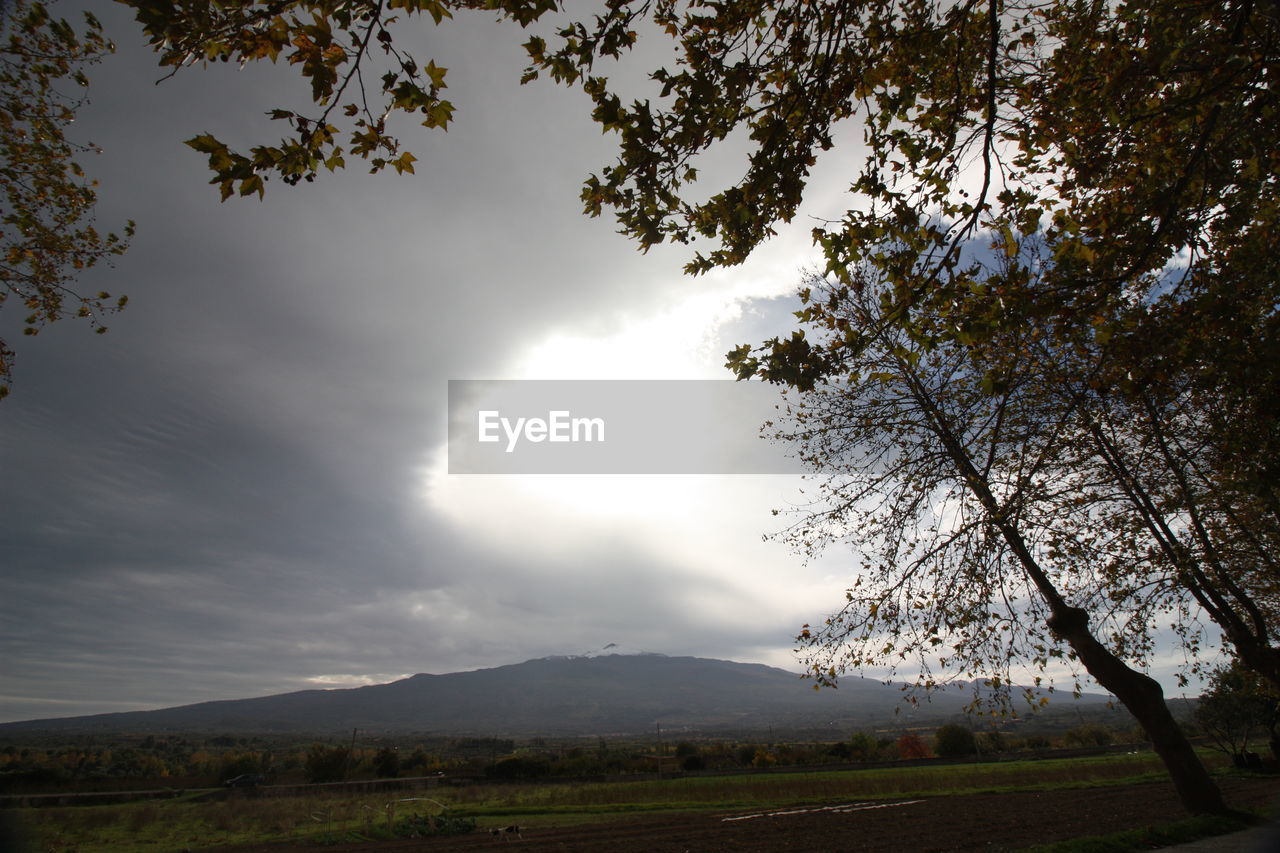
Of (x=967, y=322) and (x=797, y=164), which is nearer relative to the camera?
(x=967, y=322)

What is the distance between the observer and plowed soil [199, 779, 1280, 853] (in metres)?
18.6

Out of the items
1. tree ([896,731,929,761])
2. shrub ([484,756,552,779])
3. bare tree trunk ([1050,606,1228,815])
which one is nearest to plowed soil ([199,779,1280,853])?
bare tree trunk ([1050,606,1228,815])

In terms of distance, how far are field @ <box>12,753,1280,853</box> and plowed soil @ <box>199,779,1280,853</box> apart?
0.10m

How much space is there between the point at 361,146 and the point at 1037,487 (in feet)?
31.5

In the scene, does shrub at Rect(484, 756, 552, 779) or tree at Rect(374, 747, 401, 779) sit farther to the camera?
tree at Rect(374, 747, 401, 779)

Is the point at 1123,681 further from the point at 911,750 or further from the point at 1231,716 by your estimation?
the point at 911,750

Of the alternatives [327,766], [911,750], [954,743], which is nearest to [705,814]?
[327,766]

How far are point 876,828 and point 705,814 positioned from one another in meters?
10.4

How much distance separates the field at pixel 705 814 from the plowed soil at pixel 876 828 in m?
0.10

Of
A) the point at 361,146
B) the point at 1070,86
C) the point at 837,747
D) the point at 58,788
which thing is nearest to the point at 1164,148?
the point at 1070,86

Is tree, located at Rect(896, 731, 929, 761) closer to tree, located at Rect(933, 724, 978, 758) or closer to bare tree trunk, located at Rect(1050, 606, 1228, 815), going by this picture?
tree, located at Rect(933, 724, 978, 758)

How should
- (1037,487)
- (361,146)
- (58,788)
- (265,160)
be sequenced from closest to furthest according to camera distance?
(265,160), (361,146), (1037,487), (58,788)

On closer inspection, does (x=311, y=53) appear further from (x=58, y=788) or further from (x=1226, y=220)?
(x=58, y=788)

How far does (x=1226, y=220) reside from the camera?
6.93m
